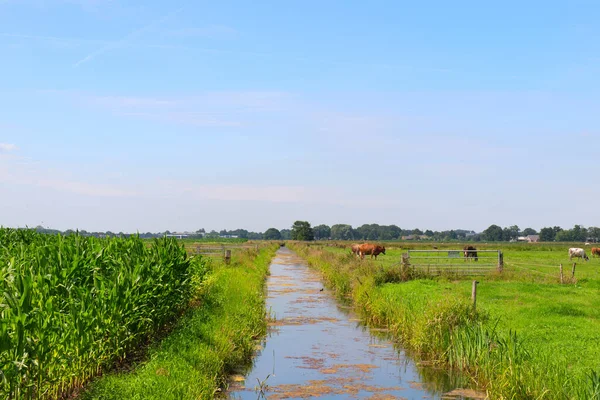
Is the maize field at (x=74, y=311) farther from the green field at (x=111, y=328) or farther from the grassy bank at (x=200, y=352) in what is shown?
the grassy bank at (x=200, y=352)

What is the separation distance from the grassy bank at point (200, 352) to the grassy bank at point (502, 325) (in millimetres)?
5542

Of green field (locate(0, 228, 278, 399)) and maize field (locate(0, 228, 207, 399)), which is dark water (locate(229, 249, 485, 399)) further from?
maize field (locate(0, 228, 207, 399))

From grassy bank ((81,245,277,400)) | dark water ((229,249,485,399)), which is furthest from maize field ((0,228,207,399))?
dark water ((229,249,485,399))

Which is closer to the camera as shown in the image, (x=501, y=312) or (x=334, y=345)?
(x=334, y=345)

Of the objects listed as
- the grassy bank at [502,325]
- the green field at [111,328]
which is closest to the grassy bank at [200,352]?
the green field at [111,328]

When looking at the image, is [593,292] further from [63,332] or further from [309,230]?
[309,230]

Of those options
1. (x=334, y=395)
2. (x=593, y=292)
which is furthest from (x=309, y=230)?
A: (x=334, y=395)

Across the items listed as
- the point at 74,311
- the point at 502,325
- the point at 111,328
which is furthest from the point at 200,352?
the point at 502,325

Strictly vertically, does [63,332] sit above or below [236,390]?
above

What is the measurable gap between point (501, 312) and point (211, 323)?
1091 centimetres

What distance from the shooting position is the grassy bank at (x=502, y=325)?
42.0ft

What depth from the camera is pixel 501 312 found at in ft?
73.5

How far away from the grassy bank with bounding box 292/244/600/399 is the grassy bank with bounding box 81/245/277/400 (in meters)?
5.54

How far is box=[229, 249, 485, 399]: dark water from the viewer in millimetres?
15188
